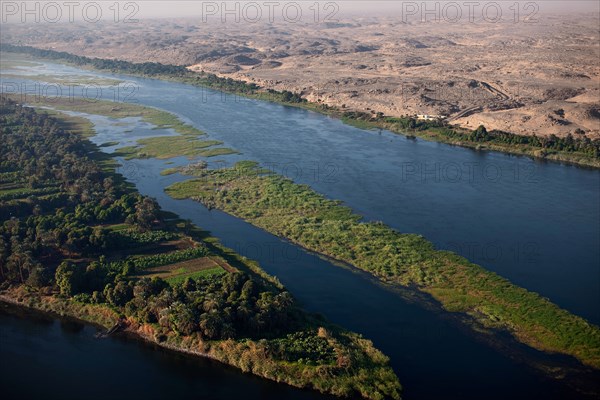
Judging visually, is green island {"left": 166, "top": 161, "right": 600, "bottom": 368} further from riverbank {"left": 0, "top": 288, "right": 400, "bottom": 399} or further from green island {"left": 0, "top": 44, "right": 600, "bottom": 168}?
green island {"left": 0, "top": 44, "right": 600, "bottom": 168}

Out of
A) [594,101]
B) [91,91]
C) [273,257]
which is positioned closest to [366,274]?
[273,257]

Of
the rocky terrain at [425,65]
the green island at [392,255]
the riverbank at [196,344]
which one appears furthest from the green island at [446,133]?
the riverbank at [196,344]

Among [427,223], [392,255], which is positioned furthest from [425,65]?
[392,255]

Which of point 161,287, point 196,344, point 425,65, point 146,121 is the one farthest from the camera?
point 425,65

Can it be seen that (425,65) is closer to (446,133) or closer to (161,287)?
(446,133)

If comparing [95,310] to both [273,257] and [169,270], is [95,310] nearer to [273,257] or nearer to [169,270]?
[169,270]

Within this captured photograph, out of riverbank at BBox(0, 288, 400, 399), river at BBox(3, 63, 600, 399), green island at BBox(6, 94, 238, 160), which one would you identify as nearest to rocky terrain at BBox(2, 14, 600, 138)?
river at BBox(3, 63, 600, 399)
